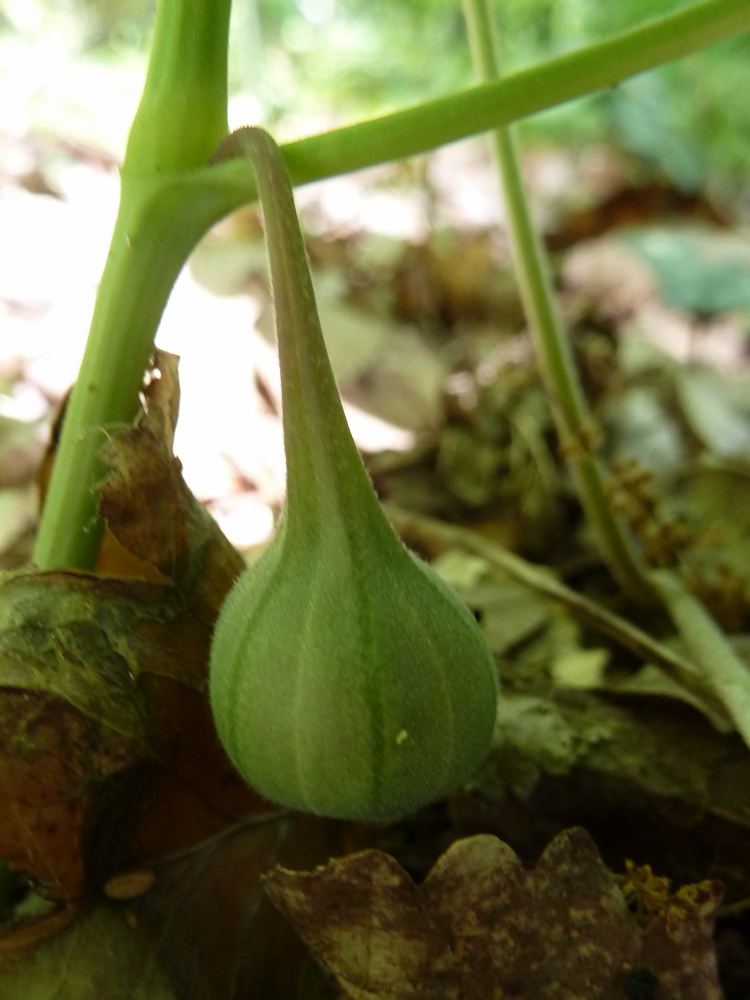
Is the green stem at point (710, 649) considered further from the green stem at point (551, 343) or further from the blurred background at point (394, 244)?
the blurred background at point (394, 244)

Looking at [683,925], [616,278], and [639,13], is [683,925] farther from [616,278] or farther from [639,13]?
[639,13]

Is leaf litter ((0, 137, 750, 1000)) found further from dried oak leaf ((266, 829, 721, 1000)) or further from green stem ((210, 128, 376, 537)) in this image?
green stem ((210, 128, 376, 537))

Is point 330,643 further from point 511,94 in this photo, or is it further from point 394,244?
point 394,244

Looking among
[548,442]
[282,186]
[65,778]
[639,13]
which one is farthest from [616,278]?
[65,778]

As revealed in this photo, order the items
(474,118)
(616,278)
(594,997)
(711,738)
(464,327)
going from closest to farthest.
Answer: (594,997) → (474,118) → (711,738) → (464,327) → (616,278)

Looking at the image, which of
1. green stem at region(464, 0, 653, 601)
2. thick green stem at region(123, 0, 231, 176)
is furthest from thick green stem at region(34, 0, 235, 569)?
green stem at region(464, 0, 653, 601)

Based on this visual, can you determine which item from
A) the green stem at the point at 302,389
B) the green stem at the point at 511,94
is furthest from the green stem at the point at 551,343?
the green stem at the point at 302,389

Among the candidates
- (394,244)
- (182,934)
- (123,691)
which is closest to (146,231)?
(123,691)
